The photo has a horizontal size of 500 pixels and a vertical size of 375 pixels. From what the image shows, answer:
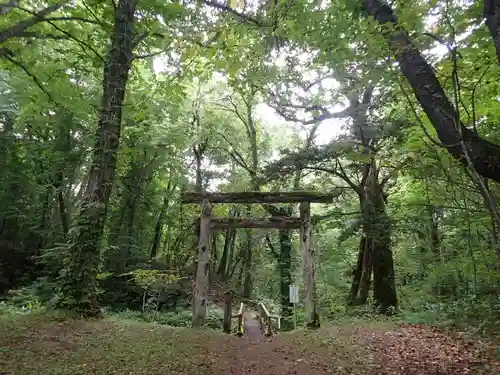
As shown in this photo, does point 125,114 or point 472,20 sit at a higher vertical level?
point 125,114

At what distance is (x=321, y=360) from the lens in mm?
5469

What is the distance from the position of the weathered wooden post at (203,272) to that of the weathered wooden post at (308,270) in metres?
2.60

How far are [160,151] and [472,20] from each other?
49.9ft

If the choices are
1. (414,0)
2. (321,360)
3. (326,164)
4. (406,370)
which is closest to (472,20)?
(414,0)

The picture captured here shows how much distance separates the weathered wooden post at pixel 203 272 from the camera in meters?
8.95

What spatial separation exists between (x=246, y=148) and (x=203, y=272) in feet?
38.4

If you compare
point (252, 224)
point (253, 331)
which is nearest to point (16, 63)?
point (252, 224)

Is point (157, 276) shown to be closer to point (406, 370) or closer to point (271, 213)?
point (271, 213)

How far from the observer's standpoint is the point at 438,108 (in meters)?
3.20

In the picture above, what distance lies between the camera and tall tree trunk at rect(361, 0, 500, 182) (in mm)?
2945

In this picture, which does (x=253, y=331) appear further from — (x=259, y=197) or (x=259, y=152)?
(x=259, y=152)

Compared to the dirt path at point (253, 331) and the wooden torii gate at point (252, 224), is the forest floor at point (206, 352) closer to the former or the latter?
the wooden torii gate at point (252, 224)

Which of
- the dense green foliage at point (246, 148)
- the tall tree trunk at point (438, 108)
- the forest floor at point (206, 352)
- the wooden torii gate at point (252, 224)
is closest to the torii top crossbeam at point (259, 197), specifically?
the wooden torii gate at point (252, 224)

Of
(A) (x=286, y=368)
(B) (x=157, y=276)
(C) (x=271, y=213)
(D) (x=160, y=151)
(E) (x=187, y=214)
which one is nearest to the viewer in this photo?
(A) (x=286, y=368)
